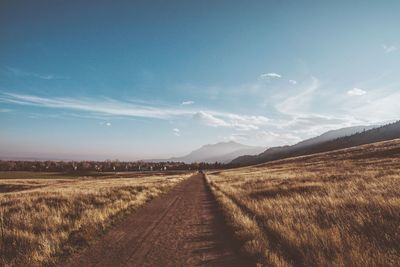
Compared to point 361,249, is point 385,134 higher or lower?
higher

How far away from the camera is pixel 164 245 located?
852 centimetres

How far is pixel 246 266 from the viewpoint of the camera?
258 inches

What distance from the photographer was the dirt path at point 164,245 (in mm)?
7082

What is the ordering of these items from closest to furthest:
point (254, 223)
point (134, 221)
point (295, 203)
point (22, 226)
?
point (254, 223), point (22, 226), point (134, 221), point (295, 203)

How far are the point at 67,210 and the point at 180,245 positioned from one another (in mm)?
7991

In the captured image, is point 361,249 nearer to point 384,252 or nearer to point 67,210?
point 384,252

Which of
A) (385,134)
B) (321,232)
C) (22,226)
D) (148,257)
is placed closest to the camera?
(148,257)

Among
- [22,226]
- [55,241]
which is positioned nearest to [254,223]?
[55,241]

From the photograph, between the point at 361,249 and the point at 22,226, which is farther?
the point at 22,226

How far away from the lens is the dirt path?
7.08 meters

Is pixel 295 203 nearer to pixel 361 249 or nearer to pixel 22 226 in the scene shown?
pixel 361 249

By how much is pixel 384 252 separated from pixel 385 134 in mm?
202492

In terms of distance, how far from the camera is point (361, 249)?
21.2 ft

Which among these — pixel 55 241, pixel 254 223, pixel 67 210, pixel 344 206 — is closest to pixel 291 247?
pixel 254 223
